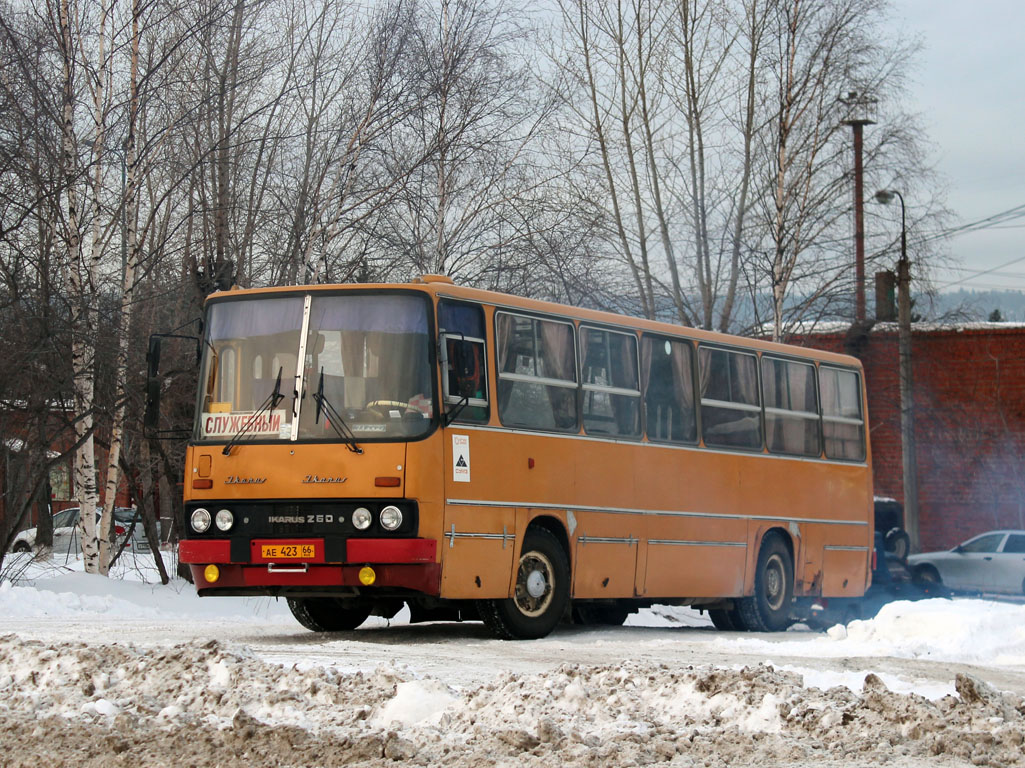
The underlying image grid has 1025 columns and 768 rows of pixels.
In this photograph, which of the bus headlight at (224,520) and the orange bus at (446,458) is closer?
the orange bus at (446,458)

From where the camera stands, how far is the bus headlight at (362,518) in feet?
39.0

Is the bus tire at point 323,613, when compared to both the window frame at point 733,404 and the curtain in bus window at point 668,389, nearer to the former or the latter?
the curtain in bus window at point 668,389

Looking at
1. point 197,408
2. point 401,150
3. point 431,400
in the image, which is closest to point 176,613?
point 197,408

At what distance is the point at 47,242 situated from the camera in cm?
2088

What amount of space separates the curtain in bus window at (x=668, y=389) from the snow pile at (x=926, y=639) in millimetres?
2496

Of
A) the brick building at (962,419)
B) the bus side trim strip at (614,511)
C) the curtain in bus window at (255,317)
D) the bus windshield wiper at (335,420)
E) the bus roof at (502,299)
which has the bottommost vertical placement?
the bus side trim strip at (614,511)

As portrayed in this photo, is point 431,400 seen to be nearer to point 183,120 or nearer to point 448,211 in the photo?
point 183,120

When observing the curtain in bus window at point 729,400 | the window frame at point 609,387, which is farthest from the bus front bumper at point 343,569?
the curtain in bus window at point 729,400

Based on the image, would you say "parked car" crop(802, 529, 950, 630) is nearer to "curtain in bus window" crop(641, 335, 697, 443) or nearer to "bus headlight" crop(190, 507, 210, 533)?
"curtain in bus window" crop(641, 335, 697, 443)

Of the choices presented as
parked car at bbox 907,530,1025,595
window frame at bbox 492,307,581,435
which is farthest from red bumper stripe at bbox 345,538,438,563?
parked car at bbox 907,530,1025,595

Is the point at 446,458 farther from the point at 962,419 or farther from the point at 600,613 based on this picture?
the point at 962,419

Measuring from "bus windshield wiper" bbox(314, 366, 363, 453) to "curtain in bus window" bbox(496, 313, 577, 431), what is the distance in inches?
55.6

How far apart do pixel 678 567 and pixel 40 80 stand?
11242mm

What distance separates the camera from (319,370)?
1232 centimetres
